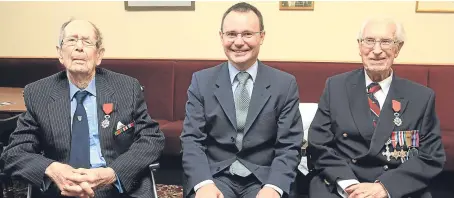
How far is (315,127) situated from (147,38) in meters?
2.59

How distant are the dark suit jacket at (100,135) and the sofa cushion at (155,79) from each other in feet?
5.31

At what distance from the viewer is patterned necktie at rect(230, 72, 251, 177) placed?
2062 mm

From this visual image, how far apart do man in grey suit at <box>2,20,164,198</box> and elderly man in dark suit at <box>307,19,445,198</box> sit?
2.74ft

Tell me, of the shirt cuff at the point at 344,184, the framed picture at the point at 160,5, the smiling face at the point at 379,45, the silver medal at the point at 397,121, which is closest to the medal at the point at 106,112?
the shirt cuff at the point at 344,184

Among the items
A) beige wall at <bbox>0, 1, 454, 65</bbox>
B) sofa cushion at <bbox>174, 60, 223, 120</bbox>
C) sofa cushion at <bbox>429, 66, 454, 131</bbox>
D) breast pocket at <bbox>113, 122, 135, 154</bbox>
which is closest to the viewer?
breast pocket at <bbox>113, 122, 135, 154</bbox>

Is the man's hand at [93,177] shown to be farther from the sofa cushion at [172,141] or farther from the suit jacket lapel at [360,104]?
the sofa cushion at [172,141]

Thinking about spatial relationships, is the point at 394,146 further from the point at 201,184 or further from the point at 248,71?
the point at 201,184

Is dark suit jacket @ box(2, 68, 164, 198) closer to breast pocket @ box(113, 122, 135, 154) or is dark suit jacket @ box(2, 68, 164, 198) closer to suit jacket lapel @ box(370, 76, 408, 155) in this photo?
breast pocket @ box(113, 122, 135, 154)

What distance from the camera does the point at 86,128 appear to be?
6.68 feet

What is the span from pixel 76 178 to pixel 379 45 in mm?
1455

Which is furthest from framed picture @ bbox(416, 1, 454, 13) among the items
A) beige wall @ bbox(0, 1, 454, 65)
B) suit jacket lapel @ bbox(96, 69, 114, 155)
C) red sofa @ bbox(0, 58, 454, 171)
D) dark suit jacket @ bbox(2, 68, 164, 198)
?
suit jacket lapel @ bbox(96, 69, 114, 155)

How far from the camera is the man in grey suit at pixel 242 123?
2029 mm

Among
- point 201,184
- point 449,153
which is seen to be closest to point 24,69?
point 201,184

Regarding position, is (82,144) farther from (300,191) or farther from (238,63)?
(300,191)
